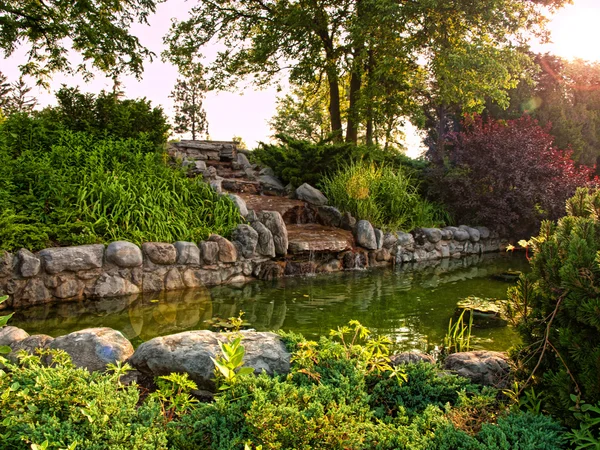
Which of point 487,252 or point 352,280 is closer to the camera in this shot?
point 352,280

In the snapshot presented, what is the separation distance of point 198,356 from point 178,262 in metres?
4.09

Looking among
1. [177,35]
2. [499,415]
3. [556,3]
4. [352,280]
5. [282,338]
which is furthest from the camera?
[177,35]

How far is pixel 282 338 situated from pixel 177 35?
1584 cm

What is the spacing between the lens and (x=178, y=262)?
6.65m

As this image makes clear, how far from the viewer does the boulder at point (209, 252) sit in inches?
271

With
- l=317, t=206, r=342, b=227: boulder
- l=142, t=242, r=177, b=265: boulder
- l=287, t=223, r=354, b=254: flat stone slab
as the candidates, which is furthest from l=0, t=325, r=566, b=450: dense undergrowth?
l=317, t=206, r=342, b=227: boulder

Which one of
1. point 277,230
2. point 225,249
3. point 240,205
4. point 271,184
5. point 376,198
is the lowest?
point 225,249

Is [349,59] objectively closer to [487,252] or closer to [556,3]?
[556,3]

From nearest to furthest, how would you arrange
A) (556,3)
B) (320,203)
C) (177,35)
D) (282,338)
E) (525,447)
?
(525,447), (282,338), (320,203), (556,3), (177,35)

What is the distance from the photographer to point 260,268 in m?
7.42

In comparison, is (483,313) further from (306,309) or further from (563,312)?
(563,312)

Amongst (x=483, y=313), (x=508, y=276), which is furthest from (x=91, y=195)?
(x=508, y=276)

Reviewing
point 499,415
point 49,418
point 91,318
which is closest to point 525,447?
point 499,415

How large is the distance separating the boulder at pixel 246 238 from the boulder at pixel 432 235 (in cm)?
429
